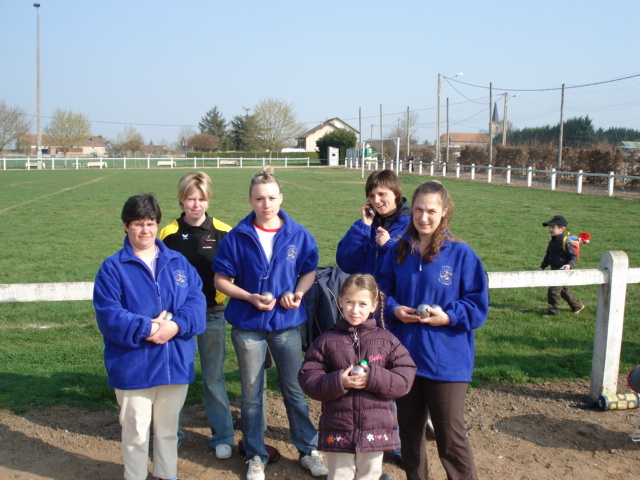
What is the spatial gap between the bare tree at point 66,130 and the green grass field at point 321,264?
5638 centimetres

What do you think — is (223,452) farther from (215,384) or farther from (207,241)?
(207,241)

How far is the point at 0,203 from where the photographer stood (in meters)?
19.2

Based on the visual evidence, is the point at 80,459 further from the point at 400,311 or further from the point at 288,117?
the point at 288,117

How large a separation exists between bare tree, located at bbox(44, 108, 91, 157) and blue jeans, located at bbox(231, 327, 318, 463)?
254 feet

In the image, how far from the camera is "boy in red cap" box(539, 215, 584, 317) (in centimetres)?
696

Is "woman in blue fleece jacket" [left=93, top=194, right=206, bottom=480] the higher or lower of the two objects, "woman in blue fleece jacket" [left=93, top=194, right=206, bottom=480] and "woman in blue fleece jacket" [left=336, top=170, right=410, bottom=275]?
the lower

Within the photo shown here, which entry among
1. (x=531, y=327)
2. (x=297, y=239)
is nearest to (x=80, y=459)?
(x=297, y=239)

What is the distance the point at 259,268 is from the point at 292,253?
0.70 ft

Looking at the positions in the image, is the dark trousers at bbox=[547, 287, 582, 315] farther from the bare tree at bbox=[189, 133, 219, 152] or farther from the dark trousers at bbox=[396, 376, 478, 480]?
the bare tree at bbox=[189, 133, 219, 152]

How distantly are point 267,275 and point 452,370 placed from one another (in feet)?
3.80

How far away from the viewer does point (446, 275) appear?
10.1ft

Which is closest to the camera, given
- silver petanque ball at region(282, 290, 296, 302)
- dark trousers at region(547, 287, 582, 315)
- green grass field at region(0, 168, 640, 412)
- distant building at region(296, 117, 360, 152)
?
silver petanque ball at region(282, 290, 296, 302)

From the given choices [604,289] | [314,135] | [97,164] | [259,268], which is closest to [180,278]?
[259,268]

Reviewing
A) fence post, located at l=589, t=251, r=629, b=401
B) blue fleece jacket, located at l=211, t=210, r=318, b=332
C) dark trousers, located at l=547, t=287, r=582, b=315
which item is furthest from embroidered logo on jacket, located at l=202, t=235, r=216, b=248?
dark trousers, located at l=547, t=287, r=582, b=315
